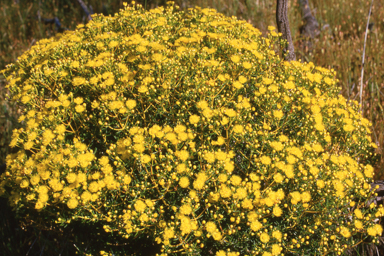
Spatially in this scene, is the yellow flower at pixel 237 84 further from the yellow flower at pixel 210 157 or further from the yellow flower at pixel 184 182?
the yellow flower at pixel 184 182

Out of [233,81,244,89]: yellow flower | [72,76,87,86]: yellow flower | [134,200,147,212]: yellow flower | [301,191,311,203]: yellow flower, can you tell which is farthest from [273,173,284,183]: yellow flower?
[72,76,87,86]: yellow flower

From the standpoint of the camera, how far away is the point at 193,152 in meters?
2.08

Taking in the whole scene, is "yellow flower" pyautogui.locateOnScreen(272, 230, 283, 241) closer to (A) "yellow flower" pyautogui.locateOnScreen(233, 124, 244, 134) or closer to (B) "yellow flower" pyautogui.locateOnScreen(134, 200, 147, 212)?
(A) "yellow flower" pyautogui.locateOnScreen(233, 124, 244, 134)

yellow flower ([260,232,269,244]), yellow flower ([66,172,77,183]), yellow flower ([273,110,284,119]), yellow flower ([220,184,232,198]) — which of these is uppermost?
yellow flower ([273,110,284,119])

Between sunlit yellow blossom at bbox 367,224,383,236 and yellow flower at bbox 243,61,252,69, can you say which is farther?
yellow flower at bbox 243,61,252,69

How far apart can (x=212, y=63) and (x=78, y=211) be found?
1.44 meters

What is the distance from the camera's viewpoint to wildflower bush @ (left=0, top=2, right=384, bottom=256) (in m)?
1.93

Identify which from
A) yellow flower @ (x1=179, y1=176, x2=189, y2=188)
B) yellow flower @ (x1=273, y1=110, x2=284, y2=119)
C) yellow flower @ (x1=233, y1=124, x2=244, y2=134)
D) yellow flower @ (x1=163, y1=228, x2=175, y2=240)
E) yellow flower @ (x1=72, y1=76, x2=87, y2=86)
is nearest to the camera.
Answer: yellow flower @ (x1=163, y1=228, x2=175, y2=240)

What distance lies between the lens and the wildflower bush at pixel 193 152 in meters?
1.93

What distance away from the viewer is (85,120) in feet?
7.58

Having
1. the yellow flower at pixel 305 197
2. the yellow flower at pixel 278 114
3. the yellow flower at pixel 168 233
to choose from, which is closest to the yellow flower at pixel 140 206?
the yellow flower at pixel 168 233

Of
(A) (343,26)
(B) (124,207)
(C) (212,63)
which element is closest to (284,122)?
(C) (212,63)

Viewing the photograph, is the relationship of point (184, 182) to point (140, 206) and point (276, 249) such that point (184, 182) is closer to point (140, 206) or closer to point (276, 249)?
point (140, 206)

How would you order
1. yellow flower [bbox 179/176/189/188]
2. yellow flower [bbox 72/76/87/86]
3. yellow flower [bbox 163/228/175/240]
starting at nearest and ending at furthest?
yellow flower [bbox 163/228/175/240] → yellow flower [bbox 179/176/189/188] → yellow flower [bbox 72/76/87/86]
